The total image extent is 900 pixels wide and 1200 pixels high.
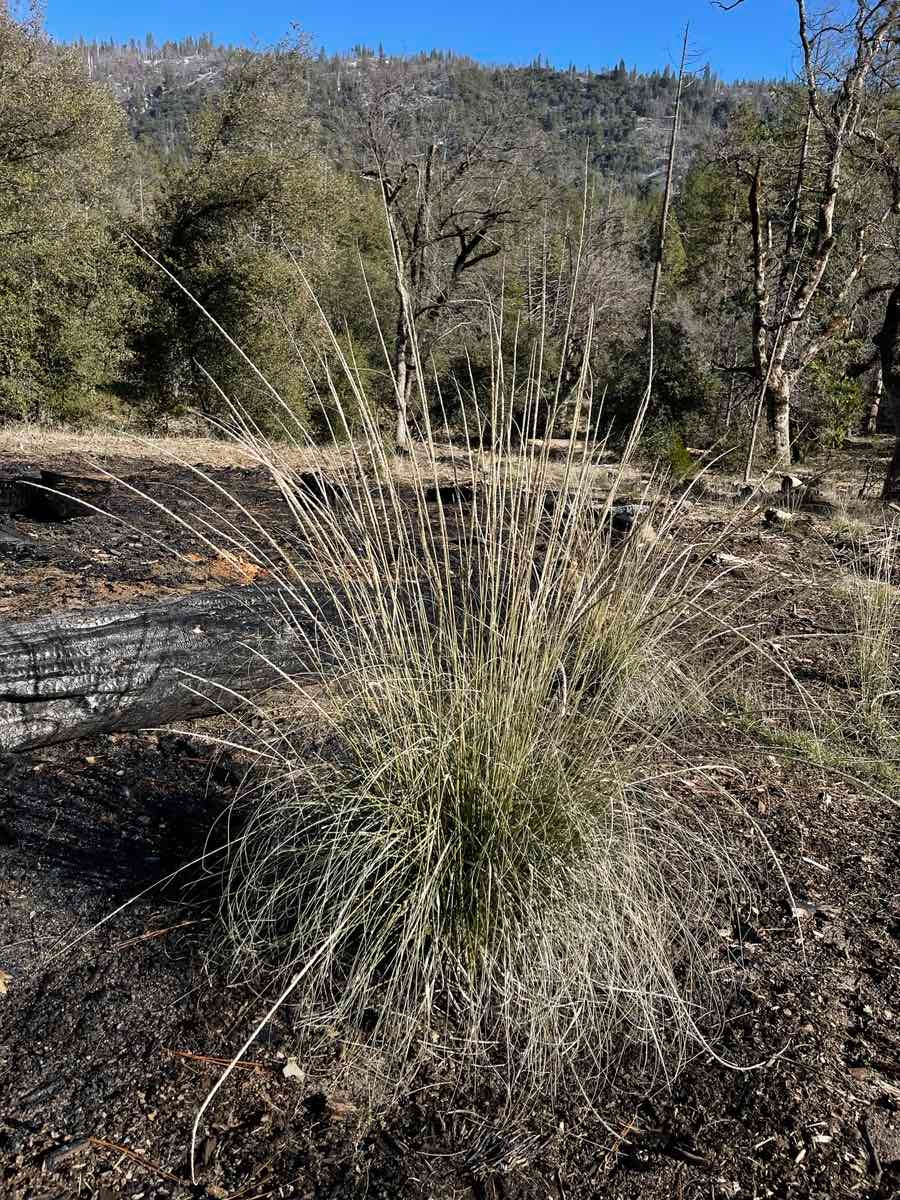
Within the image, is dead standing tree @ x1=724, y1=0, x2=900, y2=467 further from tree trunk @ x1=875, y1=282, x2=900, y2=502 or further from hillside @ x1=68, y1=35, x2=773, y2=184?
hillside @ x1=68, y1=35, x2=773, y2=184

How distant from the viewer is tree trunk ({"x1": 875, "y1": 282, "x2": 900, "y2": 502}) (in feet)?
25.0

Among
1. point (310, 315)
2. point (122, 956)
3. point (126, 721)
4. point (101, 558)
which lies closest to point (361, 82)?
point (310, 315)

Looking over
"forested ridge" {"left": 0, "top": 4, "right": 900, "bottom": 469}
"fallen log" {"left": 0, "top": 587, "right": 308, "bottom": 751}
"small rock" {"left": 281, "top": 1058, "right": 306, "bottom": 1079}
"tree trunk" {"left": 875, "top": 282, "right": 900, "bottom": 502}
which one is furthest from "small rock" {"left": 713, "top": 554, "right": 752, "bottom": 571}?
"forested ridge" {"left": 0, "top": 4, "right": 900, "bottom": 469}

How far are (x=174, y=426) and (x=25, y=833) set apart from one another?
13960 mm

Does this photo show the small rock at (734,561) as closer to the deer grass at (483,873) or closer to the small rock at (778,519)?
the deer grass at (483,873)

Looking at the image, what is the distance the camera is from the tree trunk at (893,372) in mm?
7621

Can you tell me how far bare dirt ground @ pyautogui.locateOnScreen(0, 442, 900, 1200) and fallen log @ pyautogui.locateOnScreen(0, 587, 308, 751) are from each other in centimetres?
18

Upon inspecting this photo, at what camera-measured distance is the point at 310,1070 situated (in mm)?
1553

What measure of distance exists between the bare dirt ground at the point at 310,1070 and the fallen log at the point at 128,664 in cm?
18

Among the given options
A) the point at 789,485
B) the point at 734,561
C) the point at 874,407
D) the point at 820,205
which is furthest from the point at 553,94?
the point at 734,561

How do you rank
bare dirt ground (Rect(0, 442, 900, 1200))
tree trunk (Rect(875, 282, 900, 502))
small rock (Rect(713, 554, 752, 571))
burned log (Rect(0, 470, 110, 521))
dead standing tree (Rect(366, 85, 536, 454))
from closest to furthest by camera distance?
bare dirt ground (Rect(0, 442, 900, 1200)) < small rock (Rect(713, 554, 752, 571)) < burned log (Rect(0, 470, 110, 521)) < tree trunk (Rect(875, 282, 900, 502)) < dead standing tree (Rect(366, 85, 536, 454))

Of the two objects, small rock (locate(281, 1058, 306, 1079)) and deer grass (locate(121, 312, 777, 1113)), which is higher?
deer grass (locate(121, 312, 777, 1113))

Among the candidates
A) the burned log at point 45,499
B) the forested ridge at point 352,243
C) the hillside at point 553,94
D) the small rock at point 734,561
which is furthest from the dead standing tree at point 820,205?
the hillside at point 553,94

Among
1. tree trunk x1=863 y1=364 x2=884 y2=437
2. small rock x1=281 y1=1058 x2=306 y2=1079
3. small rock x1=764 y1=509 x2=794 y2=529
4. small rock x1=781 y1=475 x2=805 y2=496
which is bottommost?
small rock x1=281 y1=1058 x2=306 y2=1079
